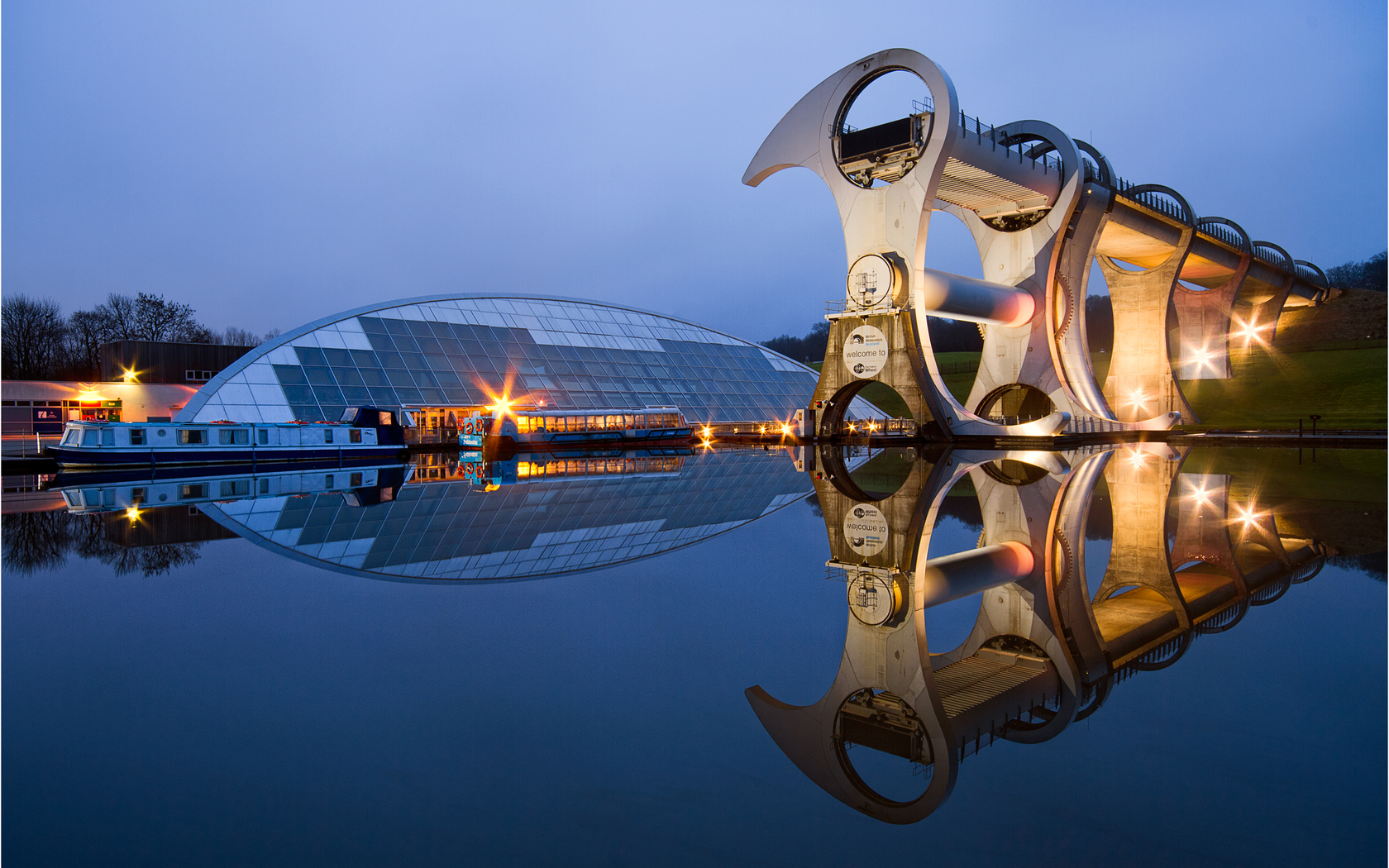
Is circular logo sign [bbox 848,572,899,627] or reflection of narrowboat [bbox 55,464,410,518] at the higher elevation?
reflection of narrowboat [bbox 55,464,410,518]

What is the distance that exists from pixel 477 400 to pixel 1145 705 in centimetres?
3772

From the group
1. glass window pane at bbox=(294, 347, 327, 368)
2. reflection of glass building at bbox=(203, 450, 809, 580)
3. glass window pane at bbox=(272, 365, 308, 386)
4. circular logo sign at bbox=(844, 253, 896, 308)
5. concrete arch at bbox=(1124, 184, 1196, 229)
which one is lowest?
reflection of glass building at bbox=(203, 450, 809, 580)

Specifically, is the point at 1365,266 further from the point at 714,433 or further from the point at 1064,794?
the point at 1064,794

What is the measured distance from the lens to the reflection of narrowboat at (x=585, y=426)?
3388cm

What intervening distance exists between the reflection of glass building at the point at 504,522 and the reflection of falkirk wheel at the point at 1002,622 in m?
2.47

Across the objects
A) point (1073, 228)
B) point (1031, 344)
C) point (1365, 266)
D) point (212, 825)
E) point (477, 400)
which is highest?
point (1365, 266)

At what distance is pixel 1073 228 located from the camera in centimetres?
3622

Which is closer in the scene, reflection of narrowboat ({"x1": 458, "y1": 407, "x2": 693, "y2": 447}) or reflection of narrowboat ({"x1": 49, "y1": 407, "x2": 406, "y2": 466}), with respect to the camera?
reflection of narrowboat ({"x1": 49, "y1": 407, "x2": 406, "y2": 466})

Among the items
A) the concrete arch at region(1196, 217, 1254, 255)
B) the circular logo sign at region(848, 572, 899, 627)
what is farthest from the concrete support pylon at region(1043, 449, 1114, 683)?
the concrete arch at region(1196, 217, 1254, 255)

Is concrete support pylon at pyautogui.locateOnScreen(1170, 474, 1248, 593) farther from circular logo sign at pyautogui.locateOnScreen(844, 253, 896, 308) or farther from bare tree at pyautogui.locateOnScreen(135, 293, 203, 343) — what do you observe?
bare tree at pyautogui.locateOnScreen(135, 293, 203, 343)

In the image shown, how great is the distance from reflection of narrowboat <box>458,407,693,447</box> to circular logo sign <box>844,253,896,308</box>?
11.7 metres

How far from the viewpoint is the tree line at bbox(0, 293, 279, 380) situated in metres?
59.5

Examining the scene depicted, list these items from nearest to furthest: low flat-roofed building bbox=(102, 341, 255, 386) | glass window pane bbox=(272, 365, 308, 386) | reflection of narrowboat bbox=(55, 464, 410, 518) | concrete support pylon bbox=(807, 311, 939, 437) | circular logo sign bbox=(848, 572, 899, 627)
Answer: circular logo sign bbox=(848, 572, 899, 627) < reflection of narrowboat bbox=(55, 464, 410, 518) < concrete support pylon bbox=(807, 311, 939, 437) < glass window pane bbox=(272, 365, 308, 386) < low flat-roofed building bbox=(102, 341, 255, 386)

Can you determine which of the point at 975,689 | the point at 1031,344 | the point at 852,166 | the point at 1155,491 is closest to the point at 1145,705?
the point at 975,689
